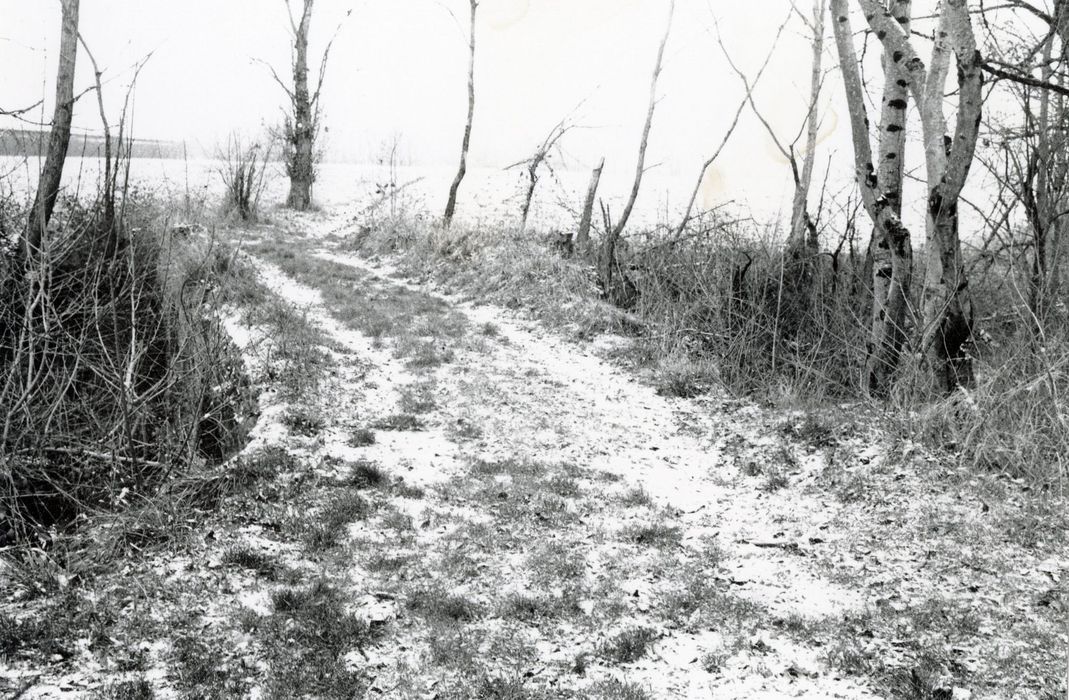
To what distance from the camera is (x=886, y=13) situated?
602 centimetres

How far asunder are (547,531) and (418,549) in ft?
2.73

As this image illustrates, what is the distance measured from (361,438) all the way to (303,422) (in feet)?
1.89

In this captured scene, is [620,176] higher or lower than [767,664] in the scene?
higher

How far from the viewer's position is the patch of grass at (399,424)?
641 centimetres

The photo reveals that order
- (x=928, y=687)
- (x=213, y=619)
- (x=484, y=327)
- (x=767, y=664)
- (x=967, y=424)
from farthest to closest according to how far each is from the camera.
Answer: (x=484, y=327) → (x=967, y=424) → (x=213, y=619) → (x=767, y=664) → (x=928, y=687)

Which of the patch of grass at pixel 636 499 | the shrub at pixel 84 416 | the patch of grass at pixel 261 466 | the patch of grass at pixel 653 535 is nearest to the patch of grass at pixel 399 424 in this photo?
the patch of grass at pixel 261 466

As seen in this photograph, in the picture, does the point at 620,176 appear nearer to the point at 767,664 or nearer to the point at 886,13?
the point at 886,13

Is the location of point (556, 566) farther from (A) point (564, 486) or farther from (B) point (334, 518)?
(B) point (334, 518)

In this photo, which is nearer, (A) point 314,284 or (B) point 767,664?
(B) point 767,664

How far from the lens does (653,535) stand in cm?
471

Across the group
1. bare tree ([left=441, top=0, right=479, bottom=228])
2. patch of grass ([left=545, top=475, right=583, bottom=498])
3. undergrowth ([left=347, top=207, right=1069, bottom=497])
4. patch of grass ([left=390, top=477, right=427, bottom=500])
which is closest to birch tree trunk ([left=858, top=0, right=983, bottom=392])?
undergrowth ([left=347, top=207, right=1069, bottom=497])

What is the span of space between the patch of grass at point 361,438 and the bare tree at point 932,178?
426 cm

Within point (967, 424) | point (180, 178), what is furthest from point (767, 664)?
point (180, 178)

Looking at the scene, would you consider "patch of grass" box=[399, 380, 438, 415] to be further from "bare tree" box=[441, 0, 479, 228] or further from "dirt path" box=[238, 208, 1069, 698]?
"bare tree" box=[441, 0, 479, 228]
